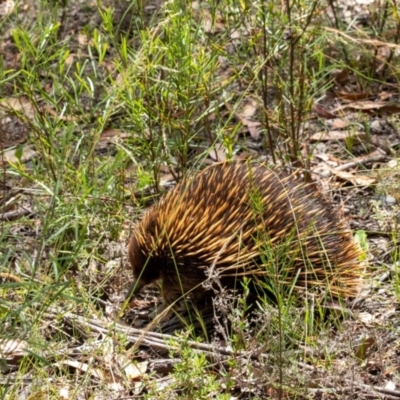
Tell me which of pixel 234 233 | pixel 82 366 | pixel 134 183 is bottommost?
pixel 82 366

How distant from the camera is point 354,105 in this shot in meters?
4.66

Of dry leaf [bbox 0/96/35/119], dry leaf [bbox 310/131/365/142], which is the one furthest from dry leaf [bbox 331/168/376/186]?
dry leaf [bbox 0/96/35/119]

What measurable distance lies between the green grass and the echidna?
14cm

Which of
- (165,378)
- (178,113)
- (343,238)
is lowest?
(165,378)

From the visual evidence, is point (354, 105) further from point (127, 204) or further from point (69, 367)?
point (69, 367)

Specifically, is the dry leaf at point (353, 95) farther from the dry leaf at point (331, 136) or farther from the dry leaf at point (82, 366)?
the dry leaf at point (82, 366)

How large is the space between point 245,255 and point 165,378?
0.54 metres

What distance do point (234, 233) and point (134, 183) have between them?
0.93m

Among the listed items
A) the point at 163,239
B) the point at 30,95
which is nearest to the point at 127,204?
the point at 163,239

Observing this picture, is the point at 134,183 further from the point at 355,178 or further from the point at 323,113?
the point at 323,113

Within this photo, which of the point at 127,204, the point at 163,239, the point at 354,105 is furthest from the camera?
the point at 354,105

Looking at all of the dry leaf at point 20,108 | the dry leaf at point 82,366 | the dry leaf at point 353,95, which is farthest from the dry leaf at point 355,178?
the dry leaf at point 82,366

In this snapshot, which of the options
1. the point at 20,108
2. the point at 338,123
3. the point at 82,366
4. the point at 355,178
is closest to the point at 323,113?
the point at 338,123

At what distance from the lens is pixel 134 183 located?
3973 millimetres
